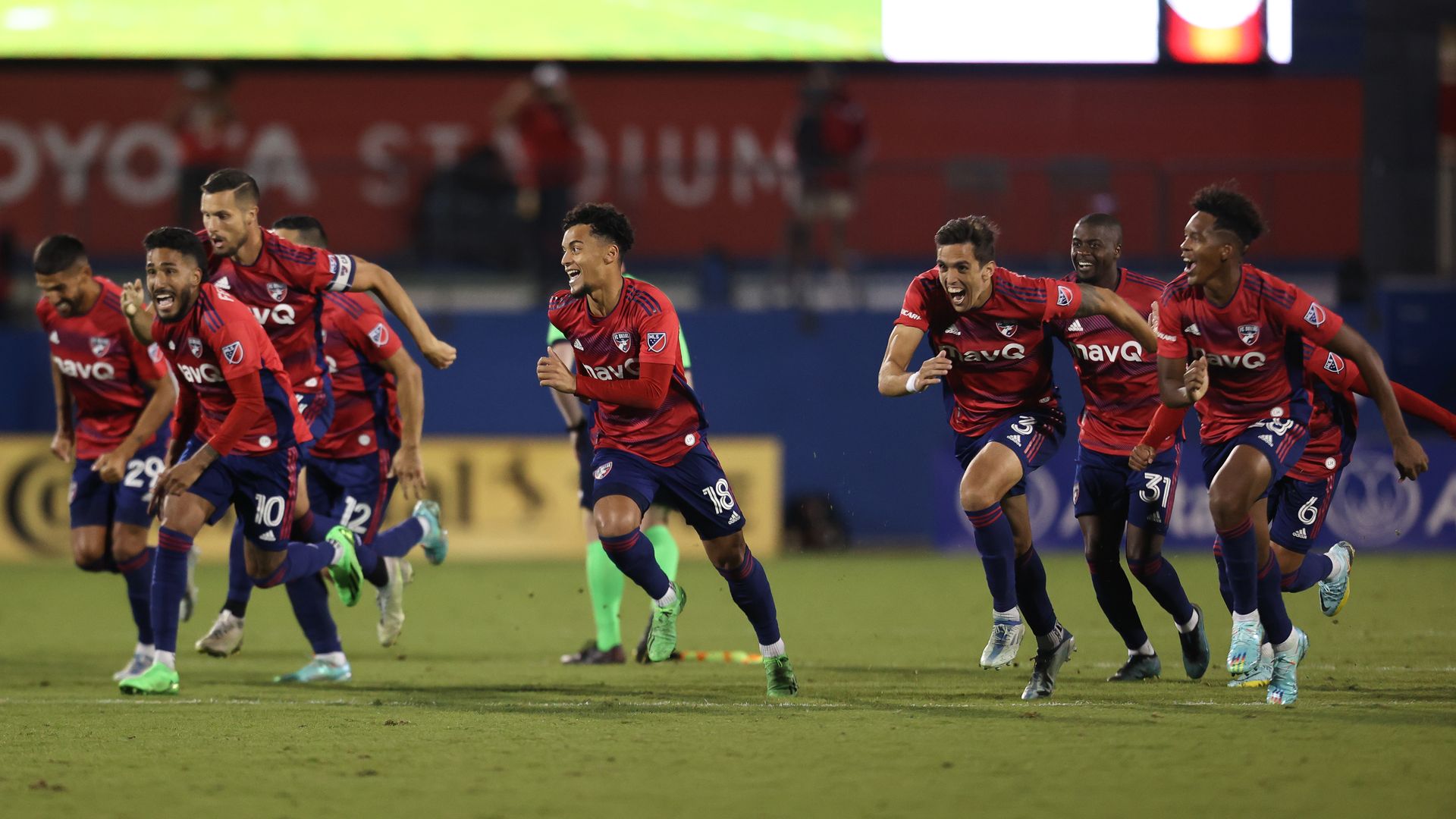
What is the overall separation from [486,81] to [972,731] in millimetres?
14687

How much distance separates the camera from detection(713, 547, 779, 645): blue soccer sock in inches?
320

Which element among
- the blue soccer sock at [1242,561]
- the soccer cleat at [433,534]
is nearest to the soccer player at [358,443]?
the soccer cleat at [433,534]

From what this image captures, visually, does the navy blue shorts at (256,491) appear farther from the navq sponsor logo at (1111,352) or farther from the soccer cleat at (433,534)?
the navq sponsor logo at (1111,352)

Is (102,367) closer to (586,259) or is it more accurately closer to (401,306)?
(401,306)

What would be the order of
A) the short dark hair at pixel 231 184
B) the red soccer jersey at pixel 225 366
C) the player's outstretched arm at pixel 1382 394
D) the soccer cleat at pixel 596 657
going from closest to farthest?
the player's outstretched arm at pixel 1382 394 < the red soccer jersey at pixel 225 366 < the short dark hair at pixel 231 184 < the soccer cleat at pixel 596 657

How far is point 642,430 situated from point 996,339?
1.67 meters

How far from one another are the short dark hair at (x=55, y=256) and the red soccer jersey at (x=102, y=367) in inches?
10.1

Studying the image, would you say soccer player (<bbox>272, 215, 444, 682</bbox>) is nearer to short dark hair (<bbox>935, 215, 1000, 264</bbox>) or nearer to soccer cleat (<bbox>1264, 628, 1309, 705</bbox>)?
short dark hair (<bbox>935, 215, 1000, 264</bbox>)

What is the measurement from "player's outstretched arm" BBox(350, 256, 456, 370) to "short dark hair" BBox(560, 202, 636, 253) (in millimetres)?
1009

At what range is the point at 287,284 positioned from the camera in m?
8.97

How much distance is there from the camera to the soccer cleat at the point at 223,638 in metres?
8.78

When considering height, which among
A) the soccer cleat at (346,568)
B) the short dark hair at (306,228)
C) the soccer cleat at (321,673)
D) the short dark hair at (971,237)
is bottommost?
the soccer cleat at (321,673)

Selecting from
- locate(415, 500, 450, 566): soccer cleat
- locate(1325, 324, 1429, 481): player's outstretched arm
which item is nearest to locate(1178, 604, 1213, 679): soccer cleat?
locate(1325, 324, 1429, 481): player's outstretched arm

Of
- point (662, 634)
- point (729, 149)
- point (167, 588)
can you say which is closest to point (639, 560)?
point (662, 634)
